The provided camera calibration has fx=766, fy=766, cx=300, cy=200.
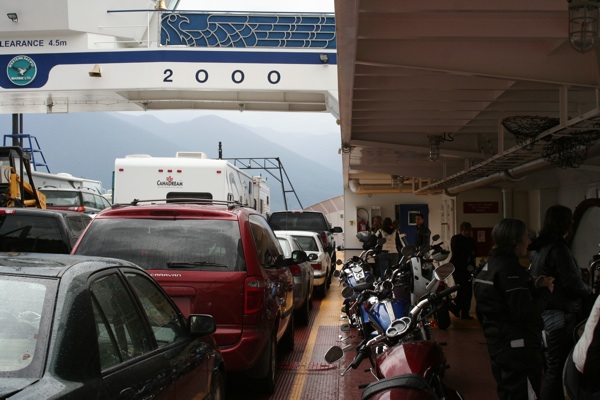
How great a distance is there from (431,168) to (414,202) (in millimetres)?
8334

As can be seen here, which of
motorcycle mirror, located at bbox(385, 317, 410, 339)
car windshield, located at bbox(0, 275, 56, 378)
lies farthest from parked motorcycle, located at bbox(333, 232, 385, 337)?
car windshield, located at bbox(0, 275, 56, 378)

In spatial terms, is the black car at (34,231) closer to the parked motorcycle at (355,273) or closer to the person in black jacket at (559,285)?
the parked motorcycle at (355,273)

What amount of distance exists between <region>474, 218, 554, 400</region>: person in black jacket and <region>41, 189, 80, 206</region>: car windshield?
839 inches

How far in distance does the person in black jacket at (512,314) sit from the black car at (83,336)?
80.4 inches

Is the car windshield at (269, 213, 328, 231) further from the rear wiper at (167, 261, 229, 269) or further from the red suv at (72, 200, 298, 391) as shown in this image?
the rear wiper at (167, 261, 229, 269)

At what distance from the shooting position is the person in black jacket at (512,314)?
4.99 meters

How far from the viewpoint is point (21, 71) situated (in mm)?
16812

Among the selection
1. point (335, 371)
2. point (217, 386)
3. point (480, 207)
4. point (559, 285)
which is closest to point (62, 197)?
point (480, 207)

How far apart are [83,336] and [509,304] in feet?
9.70

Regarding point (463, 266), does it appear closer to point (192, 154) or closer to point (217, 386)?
point (192, 154)

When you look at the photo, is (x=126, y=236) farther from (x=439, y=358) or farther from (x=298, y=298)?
(x=298, y=298)

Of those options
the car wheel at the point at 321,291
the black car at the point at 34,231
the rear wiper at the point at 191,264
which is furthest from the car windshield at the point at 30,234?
the car wheel at the point at 321,291

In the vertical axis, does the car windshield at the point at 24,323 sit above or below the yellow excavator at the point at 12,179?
below

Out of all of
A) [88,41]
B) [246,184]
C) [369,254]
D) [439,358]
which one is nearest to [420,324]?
[439,358]
